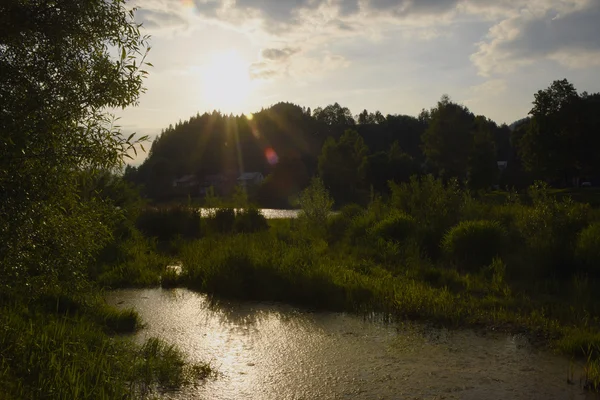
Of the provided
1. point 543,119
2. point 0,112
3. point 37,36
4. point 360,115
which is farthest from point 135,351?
point 360,115

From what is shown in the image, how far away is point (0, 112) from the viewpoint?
5.96 m

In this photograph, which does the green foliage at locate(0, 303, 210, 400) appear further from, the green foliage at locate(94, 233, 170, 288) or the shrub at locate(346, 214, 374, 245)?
the shrub at locate(346, 214, 374, 245)

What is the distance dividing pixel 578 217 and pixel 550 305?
500 centimetres

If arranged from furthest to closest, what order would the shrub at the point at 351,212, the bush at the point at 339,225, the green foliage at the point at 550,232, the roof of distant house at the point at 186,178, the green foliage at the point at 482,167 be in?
the roof of distant house at the point at 186,178 → the green foliage at the point at 482,167 → the shrub at the point at 351,212 → the bush at the point at 339,225 → the green foliage at the point at 550,232

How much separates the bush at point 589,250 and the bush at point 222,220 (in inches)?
547

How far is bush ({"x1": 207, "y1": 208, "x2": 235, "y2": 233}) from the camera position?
2255 cm

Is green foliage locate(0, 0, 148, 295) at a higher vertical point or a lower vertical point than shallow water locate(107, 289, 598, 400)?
higher

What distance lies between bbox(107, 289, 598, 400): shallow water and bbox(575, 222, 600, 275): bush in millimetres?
4456

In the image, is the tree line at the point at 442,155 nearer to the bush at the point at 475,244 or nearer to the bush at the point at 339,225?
the bush at the point at 339,225

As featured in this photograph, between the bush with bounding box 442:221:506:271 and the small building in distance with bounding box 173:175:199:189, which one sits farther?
the small building in distance with bounding box 173:175:199:189

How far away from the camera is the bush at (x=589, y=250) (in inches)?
457

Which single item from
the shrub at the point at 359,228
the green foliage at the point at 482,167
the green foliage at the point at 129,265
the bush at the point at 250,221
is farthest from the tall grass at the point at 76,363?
the green foliage at the point at 482,167

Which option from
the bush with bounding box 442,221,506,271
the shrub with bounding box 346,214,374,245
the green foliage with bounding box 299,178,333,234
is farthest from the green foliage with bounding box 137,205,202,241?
the bush with bounding box 442,221,506,271

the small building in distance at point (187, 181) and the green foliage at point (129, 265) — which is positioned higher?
the small building in distance at point (187, 181)
